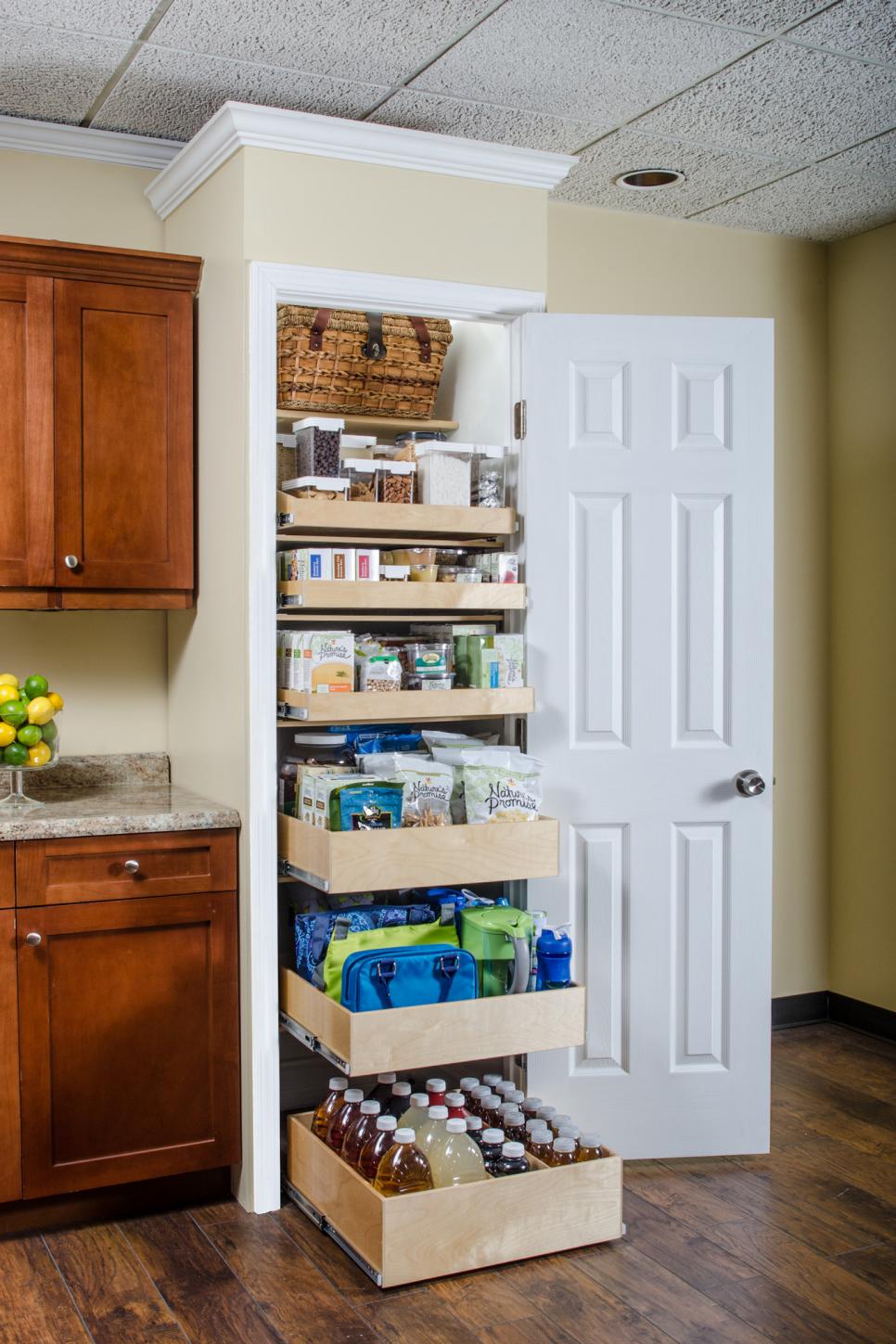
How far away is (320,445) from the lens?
10.1 ft

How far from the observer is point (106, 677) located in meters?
3.45

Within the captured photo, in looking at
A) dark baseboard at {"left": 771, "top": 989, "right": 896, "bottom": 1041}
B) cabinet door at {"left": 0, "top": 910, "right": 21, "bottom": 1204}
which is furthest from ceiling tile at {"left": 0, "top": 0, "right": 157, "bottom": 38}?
dark baseboard at {"left": 771, "top": 989, "right": 896, "bottom": 1041}

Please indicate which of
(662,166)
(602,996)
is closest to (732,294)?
(662,166)

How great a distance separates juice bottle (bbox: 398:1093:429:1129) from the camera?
2756 millimetres

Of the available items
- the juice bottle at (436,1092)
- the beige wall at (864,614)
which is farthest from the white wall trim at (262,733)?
the beige wall at (864,614)

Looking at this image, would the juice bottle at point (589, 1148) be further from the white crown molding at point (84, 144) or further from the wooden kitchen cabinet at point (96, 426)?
the white crown molding at point (84, 144)

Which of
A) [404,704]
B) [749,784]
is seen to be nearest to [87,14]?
[404,704]

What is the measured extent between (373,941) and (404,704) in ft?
1.74

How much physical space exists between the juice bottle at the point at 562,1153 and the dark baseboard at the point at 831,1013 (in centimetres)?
172

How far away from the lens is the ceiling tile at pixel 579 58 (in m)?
2.69

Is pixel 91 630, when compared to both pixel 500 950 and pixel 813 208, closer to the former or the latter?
pixel 500 950

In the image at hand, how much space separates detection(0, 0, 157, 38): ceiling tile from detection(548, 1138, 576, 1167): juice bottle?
8.05 ft

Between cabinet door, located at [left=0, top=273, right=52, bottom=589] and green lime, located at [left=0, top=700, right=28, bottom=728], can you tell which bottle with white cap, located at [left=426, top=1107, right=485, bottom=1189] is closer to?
green lime, located at [left=0, top=700, right=28, bottom=728]

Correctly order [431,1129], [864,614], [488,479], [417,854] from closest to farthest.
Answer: [431,1129] < [417,854] < [488,479] < [864,614]
